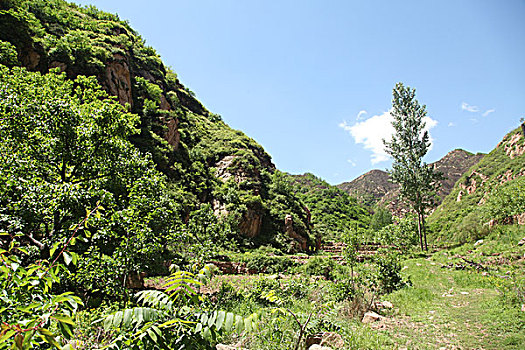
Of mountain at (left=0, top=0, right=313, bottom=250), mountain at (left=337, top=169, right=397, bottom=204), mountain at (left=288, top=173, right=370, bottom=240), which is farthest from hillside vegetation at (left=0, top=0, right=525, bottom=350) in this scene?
mountain at (left=337, top=169, right=397, bottom=204)

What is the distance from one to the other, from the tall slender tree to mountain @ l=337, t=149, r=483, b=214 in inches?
2455

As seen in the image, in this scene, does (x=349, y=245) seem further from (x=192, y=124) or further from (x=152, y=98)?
(x=192, y=124)

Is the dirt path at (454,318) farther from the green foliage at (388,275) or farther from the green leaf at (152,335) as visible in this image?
the green leaf at (152,335)

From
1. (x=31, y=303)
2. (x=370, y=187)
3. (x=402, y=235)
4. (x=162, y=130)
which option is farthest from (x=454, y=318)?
(x=370, y=187)

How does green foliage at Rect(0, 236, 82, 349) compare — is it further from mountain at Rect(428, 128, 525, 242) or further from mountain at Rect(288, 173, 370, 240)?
mountain at Rect(288, 173, 370, 240)

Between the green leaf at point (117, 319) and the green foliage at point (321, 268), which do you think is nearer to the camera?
the green leaf at point (117, 319)

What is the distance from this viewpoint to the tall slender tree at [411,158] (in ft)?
72.8

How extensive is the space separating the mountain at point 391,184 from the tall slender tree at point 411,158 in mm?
62357

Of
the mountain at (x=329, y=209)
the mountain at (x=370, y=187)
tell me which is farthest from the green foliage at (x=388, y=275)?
the mountain at (x=370, y=187)

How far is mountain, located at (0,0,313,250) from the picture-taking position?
2194 cm

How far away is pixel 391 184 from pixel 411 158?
7462 cm

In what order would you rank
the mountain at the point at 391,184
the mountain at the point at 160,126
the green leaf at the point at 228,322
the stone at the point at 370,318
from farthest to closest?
the mountain at the point at 391,184
the mountain at the point at 160,126
the stone at the point at 370,318
the green leaf at the point at 228,322

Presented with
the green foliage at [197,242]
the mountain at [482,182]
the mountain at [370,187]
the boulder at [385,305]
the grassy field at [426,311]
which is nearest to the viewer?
the grassy field at [426,311]

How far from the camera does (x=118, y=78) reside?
2736cm
